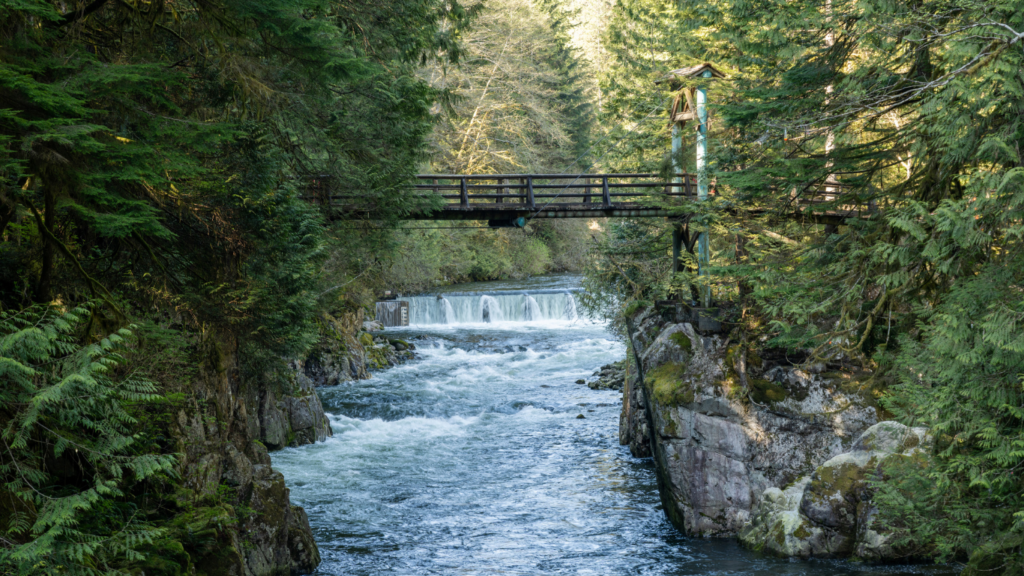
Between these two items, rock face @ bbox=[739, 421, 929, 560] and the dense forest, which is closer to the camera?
the dense forest

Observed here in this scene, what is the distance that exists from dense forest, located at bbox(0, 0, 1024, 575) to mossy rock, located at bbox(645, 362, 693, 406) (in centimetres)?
126

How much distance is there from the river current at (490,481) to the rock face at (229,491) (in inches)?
34.9

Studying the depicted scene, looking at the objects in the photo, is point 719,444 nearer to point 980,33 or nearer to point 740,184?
point 740,184

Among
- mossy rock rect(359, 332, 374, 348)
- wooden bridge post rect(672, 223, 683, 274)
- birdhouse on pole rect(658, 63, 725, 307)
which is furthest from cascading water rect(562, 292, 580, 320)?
birdhouse on pole rect(658, 63, 725, 307)

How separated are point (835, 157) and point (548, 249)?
31104mm

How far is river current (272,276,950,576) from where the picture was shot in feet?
30.4

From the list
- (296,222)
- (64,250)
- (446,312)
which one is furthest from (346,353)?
(64,250)

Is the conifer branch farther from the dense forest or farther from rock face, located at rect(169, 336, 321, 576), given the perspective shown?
rock face, located at rect(169, 336, 321, 576)

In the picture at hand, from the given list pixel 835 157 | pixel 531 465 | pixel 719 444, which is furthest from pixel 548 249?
pixel 835 157

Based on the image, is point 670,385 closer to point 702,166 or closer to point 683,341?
point 683,341

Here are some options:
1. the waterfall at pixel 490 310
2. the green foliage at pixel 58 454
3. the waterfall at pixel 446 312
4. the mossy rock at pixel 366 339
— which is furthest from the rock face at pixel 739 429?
the waterfall at pixel 446 312

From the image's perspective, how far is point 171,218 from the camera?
6.86m

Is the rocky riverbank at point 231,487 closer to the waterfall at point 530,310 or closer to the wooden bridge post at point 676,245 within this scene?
the wooden bridge post at point 676,245

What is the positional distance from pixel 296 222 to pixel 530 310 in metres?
18.5
